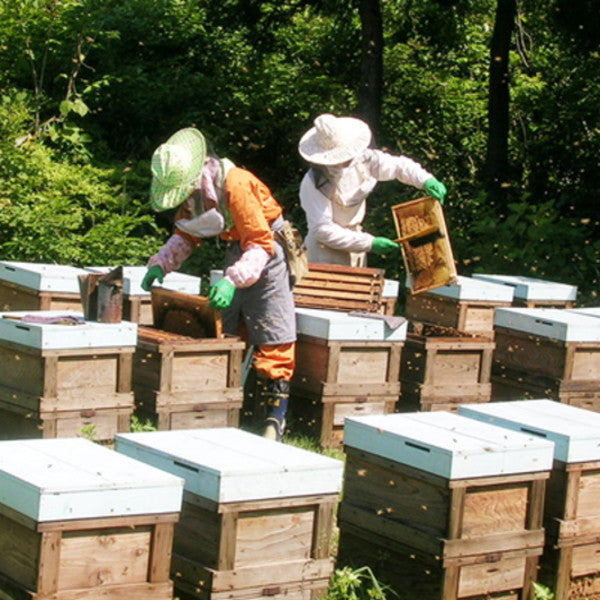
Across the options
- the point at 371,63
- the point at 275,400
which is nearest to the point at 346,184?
the point at 275,400

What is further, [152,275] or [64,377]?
[152,275]

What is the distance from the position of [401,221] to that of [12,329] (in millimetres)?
2316

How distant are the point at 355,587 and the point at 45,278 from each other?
2978 mm

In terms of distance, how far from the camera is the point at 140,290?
6504mm

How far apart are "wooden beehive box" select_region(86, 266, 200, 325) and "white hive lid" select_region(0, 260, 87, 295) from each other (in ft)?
0.67

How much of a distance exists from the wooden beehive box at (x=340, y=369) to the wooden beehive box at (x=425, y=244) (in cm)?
46

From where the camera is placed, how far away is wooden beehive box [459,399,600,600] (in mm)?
4180

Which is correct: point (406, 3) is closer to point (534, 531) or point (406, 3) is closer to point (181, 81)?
point (181, 81)

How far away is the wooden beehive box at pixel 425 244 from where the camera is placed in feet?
20.6

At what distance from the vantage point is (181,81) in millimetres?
12539

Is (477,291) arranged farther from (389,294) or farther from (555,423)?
(555,423)

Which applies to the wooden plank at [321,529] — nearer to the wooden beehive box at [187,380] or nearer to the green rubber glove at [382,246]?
the wooden beehive box at [187,380]

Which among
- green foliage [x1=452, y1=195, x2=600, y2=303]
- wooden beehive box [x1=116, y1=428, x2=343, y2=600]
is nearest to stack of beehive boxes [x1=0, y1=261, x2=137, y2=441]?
wooden beehive box [x1=116, y1=428, x2=343, y2=600]

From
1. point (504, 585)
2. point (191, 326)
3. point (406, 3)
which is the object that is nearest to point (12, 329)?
point (191, 326)
